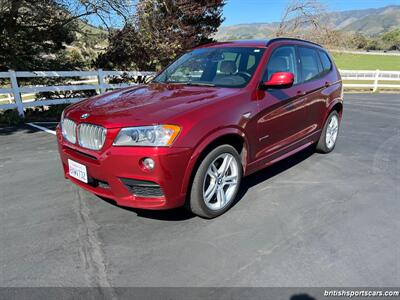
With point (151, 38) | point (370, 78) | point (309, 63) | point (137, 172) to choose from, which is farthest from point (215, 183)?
point (370, 78)

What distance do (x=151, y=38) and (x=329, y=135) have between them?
9.62 meters

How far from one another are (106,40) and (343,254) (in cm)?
1282

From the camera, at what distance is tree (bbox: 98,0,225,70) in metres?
13.0

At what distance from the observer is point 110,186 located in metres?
3.21

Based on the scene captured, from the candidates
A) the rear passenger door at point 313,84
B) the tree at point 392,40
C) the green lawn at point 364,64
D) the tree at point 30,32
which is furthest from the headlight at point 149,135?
the tree at point 392,40

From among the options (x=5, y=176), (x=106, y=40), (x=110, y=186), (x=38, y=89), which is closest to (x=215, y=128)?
(x=110, y=186)

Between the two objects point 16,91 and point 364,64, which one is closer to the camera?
point 16,91

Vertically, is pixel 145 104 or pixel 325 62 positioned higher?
pixel 325 62

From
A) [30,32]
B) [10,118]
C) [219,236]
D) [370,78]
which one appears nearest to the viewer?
[219,236]

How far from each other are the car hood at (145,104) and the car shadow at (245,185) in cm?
109

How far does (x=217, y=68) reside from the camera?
14.1 feet

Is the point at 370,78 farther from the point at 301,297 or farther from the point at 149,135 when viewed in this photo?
the point at 301,297

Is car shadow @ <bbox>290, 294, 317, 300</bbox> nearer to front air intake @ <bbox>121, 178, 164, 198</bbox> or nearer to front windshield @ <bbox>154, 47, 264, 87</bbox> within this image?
front air intake @ <bbox>121, 178, 164, 198</bbox>

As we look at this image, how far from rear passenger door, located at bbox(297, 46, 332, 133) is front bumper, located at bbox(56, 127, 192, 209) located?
8.27 ft
